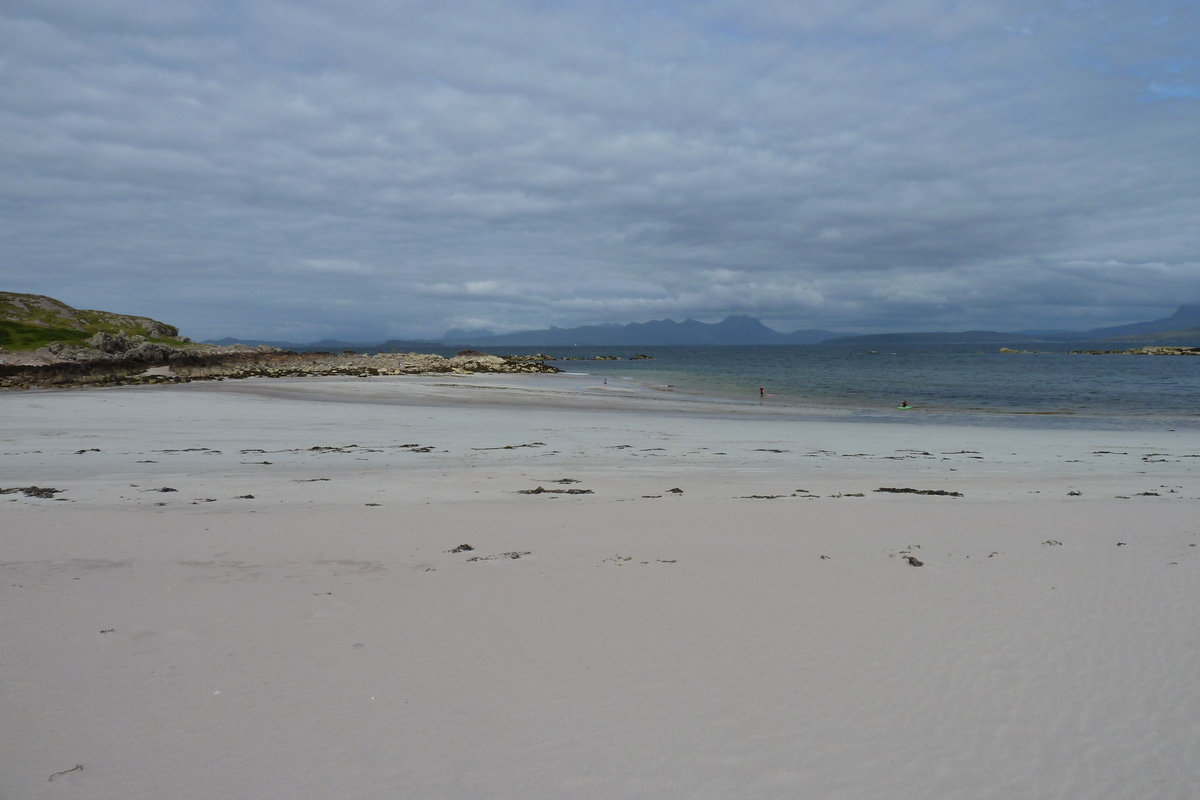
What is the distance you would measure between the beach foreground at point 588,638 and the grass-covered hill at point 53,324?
67317 mm

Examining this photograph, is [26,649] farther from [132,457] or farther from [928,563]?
[132,457]

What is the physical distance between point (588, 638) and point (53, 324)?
9902cm

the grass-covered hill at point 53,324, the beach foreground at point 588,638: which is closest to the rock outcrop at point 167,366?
the grass-covered hill at point 53,324

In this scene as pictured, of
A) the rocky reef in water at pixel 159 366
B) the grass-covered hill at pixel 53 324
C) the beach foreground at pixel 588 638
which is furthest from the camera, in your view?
the grass-covered hill at pixel 53 324

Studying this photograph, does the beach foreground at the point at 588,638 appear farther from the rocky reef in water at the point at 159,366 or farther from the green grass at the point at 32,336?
the green grass at the point at 32,336

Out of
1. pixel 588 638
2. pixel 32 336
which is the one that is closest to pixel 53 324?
pixel 32 336

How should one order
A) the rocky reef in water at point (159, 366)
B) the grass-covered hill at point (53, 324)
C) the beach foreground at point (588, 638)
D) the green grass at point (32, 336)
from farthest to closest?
the grass-covered hill at point (53, 324) < the green grass at point (32, 336) < the rocky reef in water at point (159, 366) < the beach foreground at point (588, 638)

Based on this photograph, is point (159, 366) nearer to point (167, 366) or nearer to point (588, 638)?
point (167, 366)

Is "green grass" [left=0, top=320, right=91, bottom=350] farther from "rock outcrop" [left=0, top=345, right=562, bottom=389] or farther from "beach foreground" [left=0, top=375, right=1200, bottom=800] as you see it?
"beach foreground" [left=0, top=375, right=1200, bottom=800]

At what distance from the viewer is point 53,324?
79.4m

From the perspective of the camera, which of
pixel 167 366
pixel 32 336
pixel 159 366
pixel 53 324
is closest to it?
pixel 159 366

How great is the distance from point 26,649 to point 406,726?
352cm

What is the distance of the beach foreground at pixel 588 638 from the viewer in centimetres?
426

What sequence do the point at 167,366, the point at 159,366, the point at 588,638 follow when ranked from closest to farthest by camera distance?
the point at 588,638
the point at 159,366
the point at 167,366
